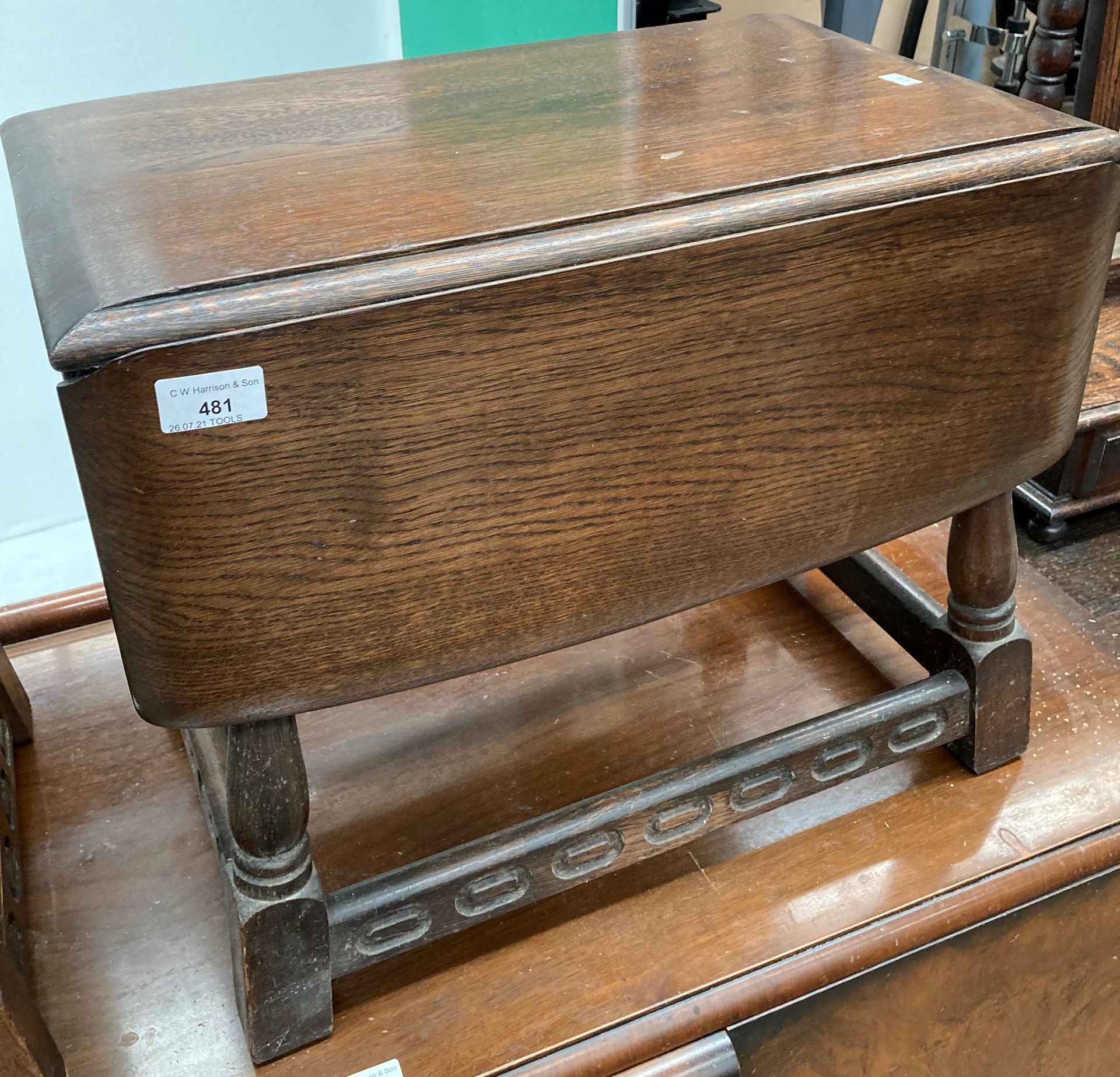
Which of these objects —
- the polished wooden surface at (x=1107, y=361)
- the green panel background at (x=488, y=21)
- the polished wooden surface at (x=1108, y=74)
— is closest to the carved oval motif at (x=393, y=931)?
the polished wooden surface at (x=1107, y=361)

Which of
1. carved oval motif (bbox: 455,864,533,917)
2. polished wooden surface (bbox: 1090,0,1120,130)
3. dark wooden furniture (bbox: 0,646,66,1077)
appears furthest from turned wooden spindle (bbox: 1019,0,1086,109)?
dark wooden furniture (bbox: 0,646,66,1077)

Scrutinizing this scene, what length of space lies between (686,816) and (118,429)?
0.50 meters

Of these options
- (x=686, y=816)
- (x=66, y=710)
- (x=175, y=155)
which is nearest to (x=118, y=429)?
(x=175, y=155)

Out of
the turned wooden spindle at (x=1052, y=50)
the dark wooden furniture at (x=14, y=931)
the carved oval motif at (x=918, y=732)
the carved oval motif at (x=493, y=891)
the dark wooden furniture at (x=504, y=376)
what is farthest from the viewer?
the turned wooden spindle at (x=1052, y=50)

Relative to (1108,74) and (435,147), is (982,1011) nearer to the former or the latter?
(435,147)

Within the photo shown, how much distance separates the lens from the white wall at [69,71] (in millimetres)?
1251

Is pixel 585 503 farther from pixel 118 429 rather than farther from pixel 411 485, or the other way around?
pixel 118 429

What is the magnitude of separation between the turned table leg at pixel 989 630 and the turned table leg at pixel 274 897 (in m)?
0.52

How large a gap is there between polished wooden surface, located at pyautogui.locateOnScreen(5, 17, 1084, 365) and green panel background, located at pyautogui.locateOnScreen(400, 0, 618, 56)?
0.45 metres

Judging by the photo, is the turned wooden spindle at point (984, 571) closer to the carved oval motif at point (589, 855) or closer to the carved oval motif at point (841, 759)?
the carved oval motif at point (841, 759)

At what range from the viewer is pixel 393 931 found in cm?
82

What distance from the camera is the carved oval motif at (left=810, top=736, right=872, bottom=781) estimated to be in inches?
35.8

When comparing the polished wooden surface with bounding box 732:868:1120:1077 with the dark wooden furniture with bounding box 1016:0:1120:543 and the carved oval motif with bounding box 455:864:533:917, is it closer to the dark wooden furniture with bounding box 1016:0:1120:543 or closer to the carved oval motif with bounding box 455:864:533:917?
the carved oval motif with bounding box 455:864:533:917

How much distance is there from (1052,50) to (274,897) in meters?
1.43
